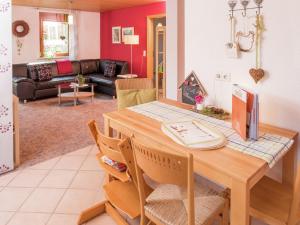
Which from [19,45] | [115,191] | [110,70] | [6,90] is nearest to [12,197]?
[6,90]

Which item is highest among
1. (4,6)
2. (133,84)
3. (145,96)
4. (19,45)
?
(19,45)

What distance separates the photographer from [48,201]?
7.80ft

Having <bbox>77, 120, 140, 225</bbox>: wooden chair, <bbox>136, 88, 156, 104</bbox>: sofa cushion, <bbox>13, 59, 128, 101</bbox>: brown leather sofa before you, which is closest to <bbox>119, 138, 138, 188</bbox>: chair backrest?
<bbox>77, 120, 140, 225</bbox>: wooden chair

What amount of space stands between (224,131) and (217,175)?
0.52 metres

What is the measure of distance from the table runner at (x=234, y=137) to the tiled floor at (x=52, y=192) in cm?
76

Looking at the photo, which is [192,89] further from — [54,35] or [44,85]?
[54,35]

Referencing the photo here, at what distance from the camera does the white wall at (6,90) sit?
259 cm

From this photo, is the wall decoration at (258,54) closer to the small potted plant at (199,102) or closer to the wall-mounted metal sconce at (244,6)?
the wall-mounted metal sconce at (244,6)

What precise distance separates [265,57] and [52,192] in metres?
2.15

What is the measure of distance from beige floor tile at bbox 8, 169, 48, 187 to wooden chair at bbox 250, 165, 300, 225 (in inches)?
79.1

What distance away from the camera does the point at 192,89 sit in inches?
104

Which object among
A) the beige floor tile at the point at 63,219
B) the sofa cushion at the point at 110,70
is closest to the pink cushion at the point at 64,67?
the sofa cushion at the point at 110,70

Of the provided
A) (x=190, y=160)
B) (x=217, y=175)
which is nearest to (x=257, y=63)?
(x=217, y=175)

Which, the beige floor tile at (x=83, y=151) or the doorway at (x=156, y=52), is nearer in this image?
the beige floor tile at (x=83, y=151)
